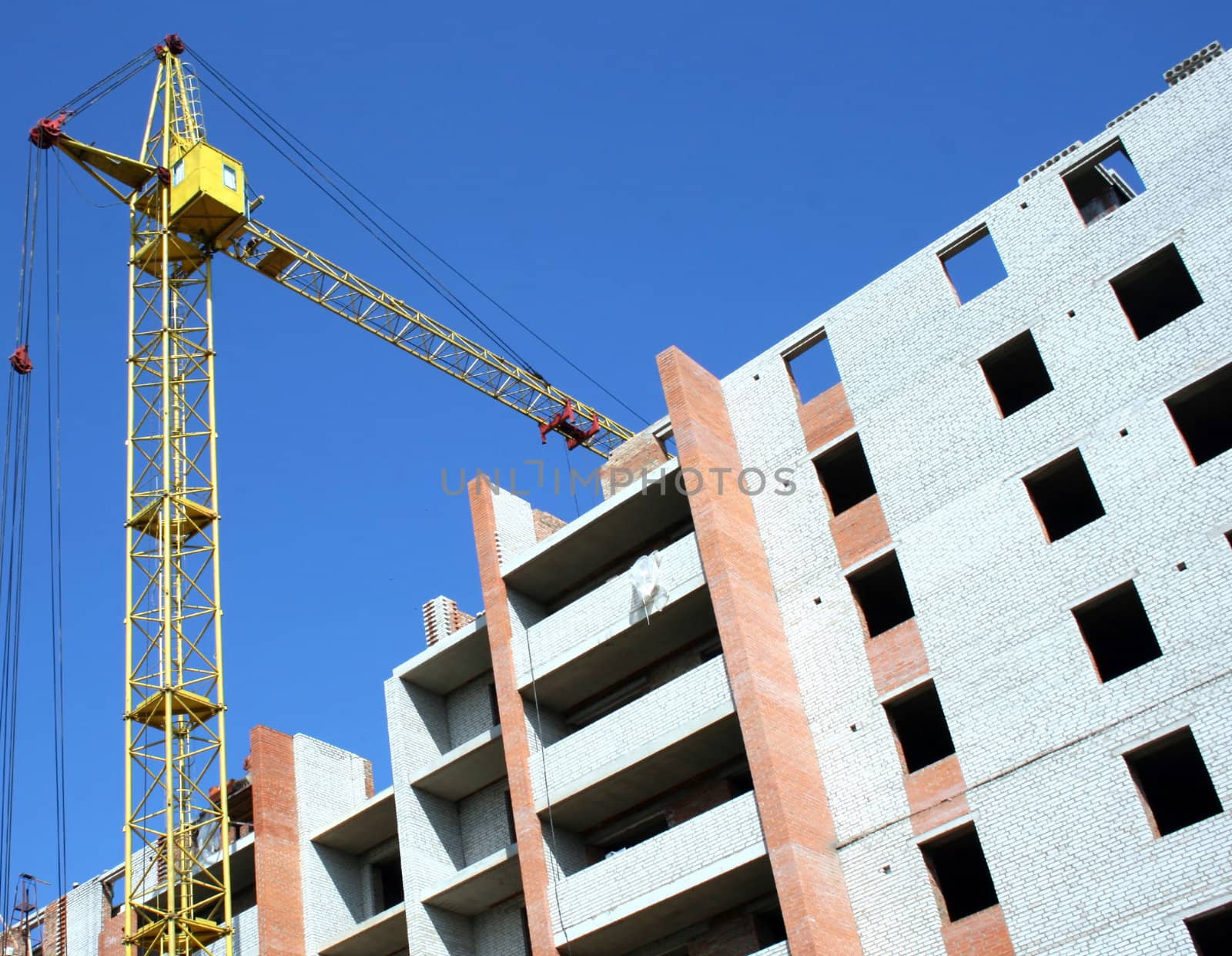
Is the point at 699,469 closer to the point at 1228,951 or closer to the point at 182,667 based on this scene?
the point at 1228,951

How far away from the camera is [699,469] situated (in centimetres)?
2834

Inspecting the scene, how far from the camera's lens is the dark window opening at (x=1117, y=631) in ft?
77.8

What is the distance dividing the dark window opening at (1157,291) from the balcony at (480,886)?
50.4 feet

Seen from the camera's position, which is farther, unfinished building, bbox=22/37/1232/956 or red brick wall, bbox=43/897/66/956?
red brick wall, bbox=43/897/66/956

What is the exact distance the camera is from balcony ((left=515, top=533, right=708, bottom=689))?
28328 millimetres

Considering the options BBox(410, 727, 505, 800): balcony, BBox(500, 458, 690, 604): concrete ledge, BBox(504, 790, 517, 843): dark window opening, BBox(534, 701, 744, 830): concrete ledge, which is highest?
BBox(500, 458, 690, 604): concrete ledge

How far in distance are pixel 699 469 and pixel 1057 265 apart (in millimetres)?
Result: 7517

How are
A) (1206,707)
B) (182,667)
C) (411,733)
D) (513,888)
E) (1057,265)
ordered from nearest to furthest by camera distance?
(1206,707) < (1057,265) < (513,888) < (411,733) < (182,667)

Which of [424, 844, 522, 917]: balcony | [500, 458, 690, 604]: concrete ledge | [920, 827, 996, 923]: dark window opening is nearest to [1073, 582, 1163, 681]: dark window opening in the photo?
[920, 827, 996, 923]: dark window opening

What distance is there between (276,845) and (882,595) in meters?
15.3

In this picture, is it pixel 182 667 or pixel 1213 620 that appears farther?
pixel 182 667

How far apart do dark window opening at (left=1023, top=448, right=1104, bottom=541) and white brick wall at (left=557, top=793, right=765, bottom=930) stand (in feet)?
23.4

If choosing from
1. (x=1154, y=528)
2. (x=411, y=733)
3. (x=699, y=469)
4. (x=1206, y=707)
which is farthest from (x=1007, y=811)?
(x=411, y=733)

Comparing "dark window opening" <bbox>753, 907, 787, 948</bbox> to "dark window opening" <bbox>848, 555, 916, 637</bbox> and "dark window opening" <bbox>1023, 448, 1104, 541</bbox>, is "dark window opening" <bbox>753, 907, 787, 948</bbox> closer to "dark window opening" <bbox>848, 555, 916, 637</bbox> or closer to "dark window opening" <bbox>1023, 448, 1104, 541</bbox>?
"dark window opening" <bbox>848, 555, 916, 637</bbox>
